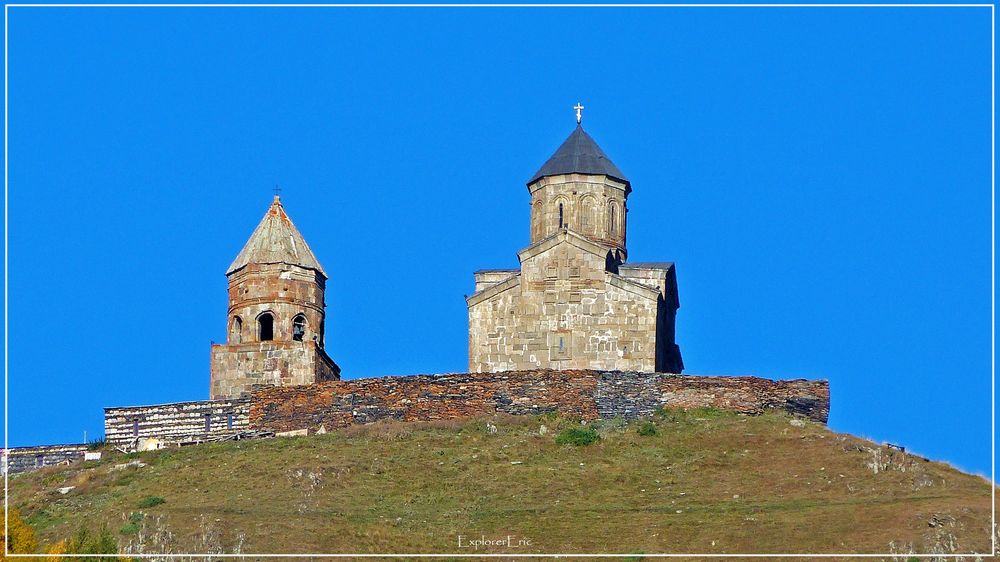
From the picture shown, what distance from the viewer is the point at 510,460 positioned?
53.4 metres

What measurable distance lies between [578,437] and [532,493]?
442cm

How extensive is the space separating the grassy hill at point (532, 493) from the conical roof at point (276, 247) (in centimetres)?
584

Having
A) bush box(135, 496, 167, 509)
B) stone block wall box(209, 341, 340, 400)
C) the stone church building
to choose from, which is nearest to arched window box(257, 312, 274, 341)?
stone block wall box(209, 341, 340, 400)

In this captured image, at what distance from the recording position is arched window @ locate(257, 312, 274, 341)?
61.3 m

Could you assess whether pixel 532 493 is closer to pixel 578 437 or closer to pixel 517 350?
pixel 578 437

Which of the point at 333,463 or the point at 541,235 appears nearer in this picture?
the point at 333,463

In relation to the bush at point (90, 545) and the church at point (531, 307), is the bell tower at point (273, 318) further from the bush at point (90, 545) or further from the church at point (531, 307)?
the bush at point (90, 545)

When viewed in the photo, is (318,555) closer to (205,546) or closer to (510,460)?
(205,546)

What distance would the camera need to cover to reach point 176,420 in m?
59.2

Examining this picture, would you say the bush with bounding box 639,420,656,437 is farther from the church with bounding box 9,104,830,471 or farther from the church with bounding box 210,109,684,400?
the church with bounding box 210,109,684,400

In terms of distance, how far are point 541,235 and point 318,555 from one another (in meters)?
18.2

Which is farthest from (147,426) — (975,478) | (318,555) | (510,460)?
(975,478)

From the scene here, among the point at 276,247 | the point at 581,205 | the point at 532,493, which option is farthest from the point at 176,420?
the point at 532,493

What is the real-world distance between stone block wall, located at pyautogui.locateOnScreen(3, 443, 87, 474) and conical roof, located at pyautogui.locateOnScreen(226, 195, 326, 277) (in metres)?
6.15
